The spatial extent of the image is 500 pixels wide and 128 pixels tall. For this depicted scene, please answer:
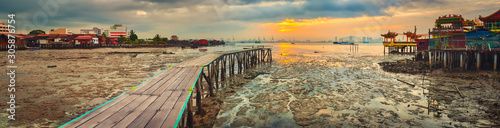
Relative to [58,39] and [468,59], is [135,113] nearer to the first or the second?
[468,59]

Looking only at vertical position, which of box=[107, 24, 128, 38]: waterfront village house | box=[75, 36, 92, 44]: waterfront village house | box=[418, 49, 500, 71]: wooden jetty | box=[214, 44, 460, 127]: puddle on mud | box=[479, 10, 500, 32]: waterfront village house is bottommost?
box=[214, 44, 460, 127]: puddle on mud

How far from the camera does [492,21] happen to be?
23641 mm

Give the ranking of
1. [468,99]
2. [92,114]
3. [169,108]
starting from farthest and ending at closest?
[468,99] → [169,108] → [92,114]

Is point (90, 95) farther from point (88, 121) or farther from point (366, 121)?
point (366, 121)

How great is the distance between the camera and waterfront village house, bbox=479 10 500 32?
71.3ft

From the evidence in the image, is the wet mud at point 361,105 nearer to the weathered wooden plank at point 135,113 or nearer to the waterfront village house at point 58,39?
the weathered wooden plank at point 135,113

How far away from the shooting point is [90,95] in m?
9.80

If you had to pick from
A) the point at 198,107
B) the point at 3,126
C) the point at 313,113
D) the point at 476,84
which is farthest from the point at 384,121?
the point at 3,126

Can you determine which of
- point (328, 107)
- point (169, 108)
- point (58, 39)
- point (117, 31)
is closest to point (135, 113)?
point (169, 108)

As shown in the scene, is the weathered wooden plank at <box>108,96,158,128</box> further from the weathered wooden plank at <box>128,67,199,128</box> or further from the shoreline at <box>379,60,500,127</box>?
the shoreline at <box>379,60,500,127</box>

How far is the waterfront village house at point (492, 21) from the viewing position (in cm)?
2172

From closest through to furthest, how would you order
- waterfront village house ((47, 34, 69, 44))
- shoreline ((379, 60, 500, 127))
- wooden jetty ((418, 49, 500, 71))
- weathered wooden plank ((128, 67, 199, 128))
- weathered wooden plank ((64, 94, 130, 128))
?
1. weathered wooden plank ((64, 94, 130, 128))
2. weathered wooden plank ((128, 67, 199, 128))
3. shoreline ((379, 60, 500, 127))
4. wooden jetty ((418, 49, 500, 71))
5. waterfront village house ((47, 34, 69, 44))

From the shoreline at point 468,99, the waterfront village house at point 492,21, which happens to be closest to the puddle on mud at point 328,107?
the shoreline at point 468,99

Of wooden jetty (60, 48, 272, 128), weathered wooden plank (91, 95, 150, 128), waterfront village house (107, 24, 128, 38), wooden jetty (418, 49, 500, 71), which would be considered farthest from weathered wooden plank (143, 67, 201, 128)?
waterfront village house (107, 24, 128, 38)
